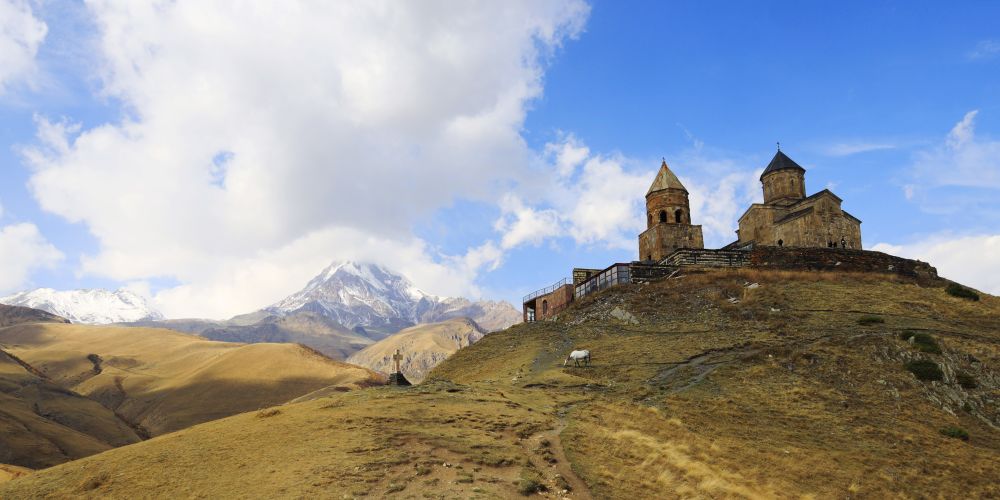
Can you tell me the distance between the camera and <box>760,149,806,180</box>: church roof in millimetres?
71312

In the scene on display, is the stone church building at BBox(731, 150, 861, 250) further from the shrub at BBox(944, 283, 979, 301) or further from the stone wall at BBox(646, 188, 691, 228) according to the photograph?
the shrub at BBox(944, 283, 979, 301)

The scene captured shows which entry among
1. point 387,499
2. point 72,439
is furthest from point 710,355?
point 72,439

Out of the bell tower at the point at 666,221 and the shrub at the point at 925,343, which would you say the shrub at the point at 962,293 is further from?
the bell tower at the point at 666,221

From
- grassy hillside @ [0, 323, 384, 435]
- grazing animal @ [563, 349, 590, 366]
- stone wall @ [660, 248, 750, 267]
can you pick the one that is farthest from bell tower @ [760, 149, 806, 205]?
grassy hillside @ [0, 323, 384, 435]

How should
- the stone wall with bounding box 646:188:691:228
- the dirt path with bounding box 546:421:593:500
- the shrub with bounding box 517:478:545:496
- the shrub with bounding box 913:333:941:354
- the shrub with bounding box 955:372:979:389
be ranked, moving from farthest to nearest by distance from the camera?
1. the stone wall with bounding box 646:188:691:228
2. the shrub with bounding box 913:333:941:354
3. the shrub with bounding box 955:372:979:389
4. the dirt path with bounding box 546:421:593:500
5. the shrub with bounding box 517:478:545:496

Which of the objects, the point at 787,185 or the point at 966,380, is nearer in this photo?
the point at 966,380

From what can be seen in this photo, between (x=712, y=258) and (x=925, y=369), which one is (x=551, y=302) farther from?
(x=925, y=369)

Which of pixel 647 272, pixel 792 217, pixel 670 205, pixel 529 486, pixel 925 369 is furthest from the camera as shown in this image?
pixel 670 205

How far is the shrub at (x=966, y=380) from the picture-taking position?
3256cm

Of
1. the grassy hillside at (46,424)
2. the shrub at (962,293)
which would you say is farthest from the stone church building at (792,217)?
the grassy hillside at (46,424)

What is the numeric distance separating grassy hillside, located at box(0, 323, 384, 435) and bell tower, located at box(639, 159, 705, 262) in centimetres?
7210

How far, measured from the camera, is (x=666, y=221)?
216 ft

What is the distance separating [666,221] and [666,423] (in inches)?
1714

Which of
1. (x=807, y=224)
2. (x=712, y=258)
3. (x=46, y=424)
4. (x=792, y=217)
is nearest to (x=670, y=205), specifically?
(x=712, y=258)
